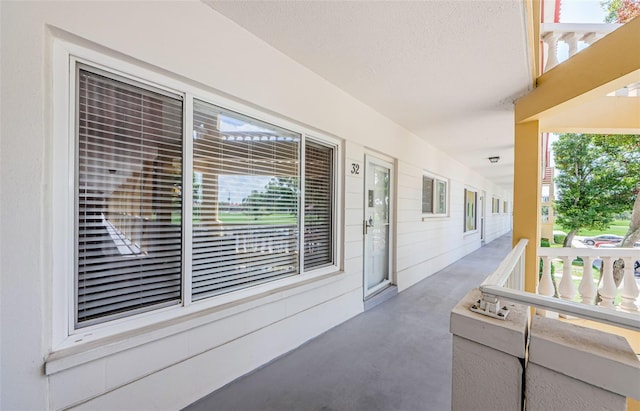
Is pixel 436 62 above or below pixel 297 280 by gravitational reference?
above

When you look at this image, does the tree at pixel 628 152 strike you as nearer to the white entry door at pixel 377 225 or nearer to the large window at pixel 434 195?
the large window at pixel 434 195

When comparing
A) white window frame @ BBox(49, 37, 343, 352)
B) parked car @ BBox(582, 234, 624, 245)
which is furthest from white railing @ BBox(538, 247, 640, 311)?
parked car @ BBox(582, 234, 624, 245)

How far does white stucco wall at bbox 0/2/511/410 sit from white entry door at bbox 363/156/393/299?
2.59ft

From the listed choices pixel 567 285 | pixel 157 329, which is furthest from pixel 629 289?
pixel 157 329

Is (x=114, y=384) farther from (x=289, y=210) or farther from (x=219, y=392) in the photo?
(x=289, y=210)

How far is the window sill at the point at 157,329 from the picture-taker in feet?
4.10

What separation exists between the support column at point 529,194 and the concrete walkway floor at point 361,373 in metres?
1.15

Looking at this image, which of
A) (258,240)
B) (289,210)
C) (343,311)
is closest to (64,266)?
(258,240)

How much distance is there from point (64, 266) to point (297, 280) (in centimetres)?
168

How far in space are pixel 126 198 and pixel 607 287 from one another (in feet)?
13.0

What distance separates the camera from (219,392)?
6.07ft

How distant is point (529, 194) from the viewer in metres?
2.94

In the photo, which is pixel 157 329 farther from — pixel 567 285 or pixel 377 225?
pixel 567 285

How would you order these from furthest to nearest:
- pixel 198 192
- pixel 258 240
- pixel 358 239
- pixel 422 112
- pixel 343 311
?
pixel 422 112, pixel 358 239, pixel 343 311, pixel 258 240, pixel 198 192
